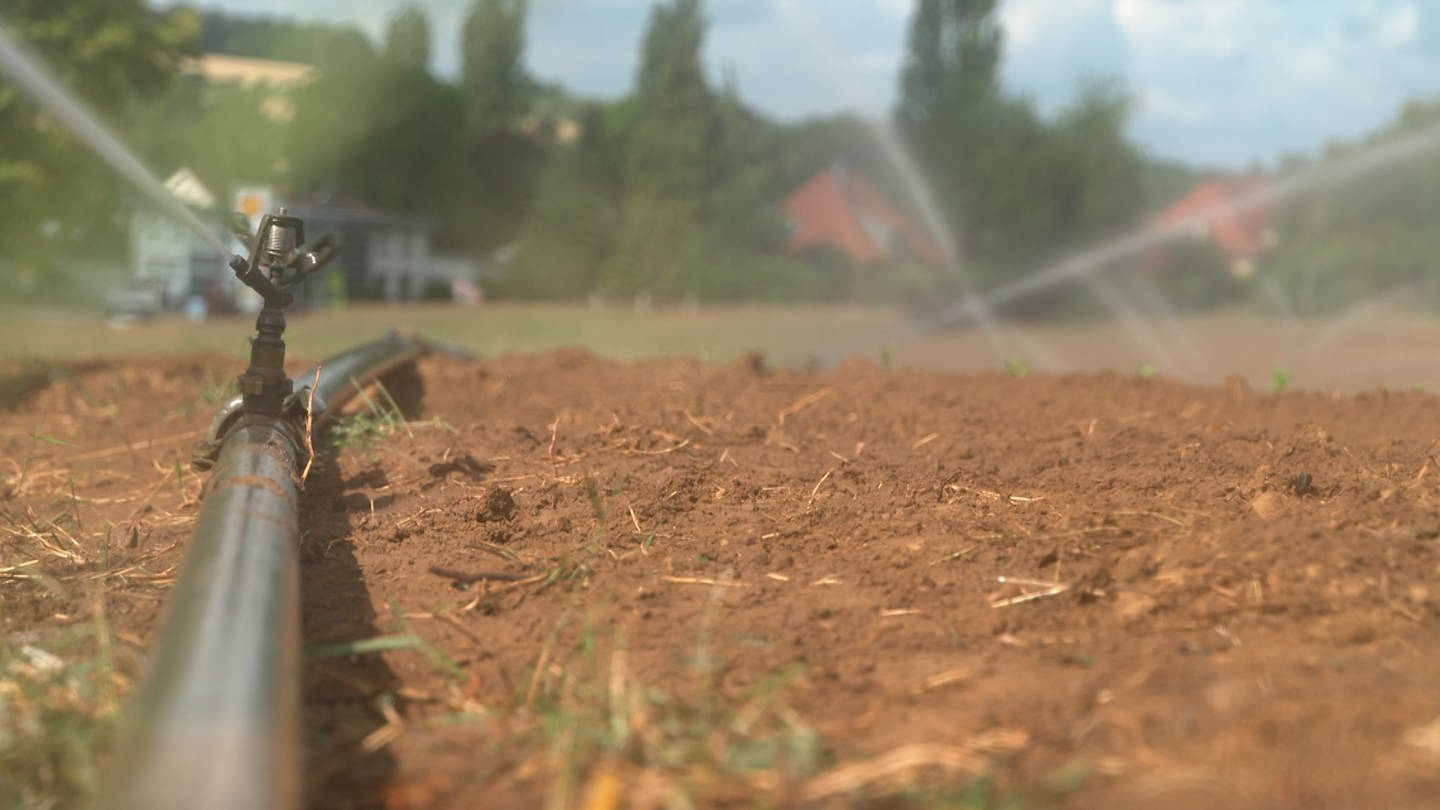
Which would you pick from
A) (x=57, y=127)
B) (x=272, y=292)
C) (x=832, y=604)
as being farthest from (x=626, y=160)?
(x=832, y=604)

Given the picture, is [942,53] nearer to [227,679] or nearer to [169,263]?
[169,263]

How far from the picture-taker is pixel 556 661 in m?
2.71

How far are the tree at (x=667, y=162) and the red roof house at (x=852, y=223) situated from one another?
11.0 feet

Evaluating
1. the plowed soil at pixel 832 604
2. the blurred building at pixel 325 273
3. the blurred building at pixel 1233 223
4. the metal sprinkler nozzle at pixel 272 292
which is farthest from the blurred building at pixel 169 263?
the plowed soil at pixel 832 604

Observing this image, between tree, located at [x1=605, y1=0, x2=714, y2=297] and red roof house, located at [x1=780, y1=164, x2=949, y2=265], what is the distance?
133 inches

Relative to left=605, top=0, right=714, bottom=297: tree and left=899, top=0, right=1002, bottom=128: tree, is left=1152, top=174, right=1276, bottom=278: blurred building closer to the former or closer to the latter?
left=899, top=0, right=1002, bottom=128: tree

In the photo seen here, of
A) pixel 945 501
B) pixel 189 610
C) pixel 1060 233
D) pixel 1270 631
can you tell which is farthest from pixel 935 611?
pixel 1060 233

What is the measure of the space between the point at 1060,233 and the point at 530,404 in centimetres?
2537

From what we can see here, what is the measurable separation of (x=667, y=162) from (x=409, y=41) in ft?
25.6

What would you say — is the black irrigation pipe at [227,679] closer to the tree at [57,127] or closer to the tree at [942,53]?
the tree at [57,127]

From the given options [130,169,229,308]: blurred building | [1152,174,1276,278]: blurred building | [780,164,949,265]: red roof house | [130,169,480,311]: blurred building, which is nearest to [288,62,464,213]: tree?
[130,169,480,311]: blurred building

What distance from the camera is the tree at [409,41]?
32.6 metres

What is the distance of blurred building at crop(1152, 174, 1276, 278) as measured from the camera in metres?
30.6

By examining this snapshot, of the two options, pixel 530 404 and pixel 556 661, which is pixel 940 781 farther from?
pixel 530 404
